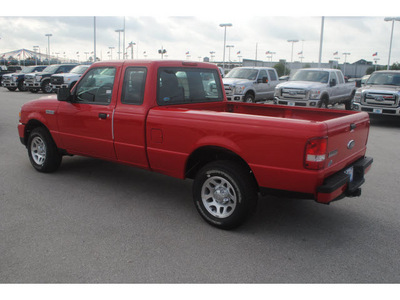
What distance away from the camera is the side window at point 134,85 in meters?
4.79

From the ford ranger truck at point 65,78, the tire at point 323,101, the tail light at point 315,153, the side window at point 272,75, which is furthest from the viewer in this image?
the ford ranger truck at point 65,78

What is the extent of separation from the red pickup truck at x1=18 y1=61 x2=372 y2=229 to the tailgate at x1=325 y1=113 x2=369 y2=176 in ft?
0.04

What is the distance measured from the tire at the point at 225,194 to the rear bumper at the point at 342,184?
727 mm

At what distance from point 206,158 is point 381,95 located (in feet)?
33.5

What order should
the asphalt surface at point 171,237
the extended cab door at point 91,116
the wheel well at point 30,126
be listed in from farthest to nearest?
the wheel well at point 30,126 < the extended cab door at point 91,116 < the asphalt surface at point 171,237

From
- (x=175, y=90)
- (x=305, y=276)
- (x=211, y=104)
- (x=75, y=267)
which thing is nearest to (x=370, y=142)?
(x=211, y=104)

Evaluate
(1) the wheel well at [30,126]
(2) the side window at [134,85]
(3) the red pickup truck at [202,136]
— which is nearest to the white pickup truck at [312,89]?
(3) the red pickup truck at [202,136]

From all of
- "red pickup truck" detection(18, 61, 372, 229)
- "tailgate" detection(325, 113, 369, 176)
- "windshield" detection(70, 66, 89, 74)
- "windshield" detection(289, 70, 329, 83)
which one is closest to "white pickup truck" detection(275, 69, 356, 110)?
"windshield" detection(289, 70, 329, 83)

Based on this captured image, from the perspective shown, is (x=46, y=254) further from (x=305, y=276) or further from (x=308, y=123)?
(x=308, y=123)

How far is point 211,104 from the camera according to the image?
18.3 feet

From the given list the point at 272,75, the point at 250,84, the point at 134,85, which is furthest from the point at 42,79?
the point at 134,85

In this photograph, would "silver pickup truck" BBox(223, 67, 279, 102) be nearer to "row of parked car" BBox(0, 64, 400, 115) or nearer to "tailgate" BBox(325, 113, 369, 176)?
"row of parked car" BBox(0, 64, 400, 115)

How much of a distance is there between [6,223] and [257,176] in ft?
9.36

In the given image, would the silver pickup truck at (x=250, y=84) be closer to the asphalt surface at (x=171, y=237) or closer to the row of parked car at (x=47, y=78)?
the asphalt surface at (x=171, y=237)
